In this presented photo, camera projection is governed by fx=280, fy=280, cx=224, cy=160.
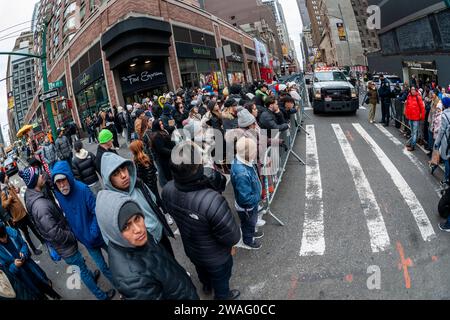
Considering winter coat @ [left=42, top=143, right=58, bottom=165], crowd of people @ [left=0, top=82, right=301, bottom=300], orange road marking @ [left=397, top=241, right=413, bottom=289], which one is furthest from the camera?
winter coat @ [left=42, top=143, right=58, bottom=165]

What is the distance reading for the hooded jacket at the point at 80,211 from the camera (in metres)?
3.74

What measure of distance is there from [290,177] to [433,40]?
2208 centimetres

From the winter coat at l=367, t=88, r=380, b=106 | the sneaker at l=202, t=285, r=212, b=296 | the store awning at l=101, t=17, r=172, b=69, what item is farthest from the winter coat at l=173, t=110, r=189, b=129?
the store awning at l=101, t=17, r=172, b=69

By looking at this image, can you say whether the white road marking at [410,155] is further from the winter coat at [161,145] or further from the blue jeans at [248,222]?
the winter coat at [161,145]

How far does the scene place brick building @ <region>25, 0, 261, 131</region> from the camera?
22.1 meters

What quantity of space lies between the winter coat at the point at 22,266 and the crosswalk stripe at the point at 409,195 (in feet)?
19.1

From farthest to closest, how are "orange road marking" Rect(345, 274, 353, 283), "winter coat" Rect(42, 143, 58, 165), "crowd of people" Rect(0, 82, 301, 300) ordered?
"winter coat" Rect(42, 143, 58, 165), "orange road marking" Rect(345, 274, 353, 283), "crowd of people" Rect(0, 82, 301, 300)

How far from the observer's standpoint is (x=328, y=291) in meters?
3.58

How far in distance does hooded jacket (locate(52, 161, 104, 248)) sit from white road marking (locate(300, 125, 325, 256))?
312cm

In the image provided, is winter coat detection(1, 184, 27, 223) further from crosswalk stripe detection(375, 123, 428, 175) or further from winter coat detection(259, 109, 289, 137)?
crosswalk stripe detection(375, 123, 428, 175)

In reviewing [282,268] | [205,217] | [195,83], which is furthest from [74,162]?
[195,83]

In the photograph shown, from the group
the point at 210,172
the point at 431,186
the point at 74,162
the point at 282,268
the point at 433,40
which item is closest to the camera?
the point at 282,268

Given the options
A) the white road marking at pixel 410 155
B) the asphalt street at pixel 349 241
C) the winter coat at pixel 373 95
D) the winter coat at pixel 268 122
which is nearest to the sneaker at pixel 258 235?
the asphalt street at pixel 349 241
